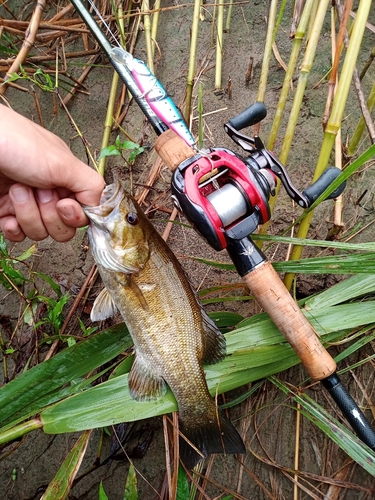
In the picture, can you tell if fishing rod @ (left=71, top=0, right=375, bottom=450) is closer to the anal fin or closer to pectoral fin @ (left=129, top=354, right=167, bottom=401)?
the anal fin

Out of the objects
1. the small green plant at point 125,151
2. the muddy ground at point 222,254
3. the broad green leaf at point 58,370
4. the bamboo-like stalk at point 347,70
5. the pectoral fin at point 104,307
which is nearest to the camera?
the bamboo-like stalk at point 347,70

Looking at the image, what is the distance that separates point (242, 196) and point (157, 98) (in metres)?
0.63

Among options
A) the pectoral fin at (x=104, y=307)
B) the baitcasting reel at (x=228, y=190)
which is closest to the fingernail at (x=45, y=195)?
the pectoral fin at (x=104, y=307)

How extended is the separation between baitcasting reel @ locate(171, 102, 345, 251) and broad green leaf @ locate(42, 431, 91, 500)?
1045 millimetres

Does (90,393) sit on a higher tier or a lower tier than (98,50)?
lower

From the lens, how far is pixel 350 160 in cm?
224

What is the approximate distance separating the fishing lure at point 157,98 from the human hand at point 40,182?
1.23ft

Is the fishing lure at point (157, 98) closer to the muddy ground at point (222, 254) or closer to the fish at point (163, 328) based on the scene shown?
the fish at point (163, 328)

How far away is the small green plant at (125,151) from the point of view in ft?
7.75

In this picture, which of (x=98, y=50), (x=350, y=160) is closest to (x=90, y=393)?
(x=350, y=160)

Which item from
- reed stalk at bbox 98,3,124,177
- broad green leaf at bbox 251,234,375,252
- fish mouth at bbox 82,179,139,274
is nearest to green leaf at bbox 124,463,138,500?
fish mouth at bbox 82,179,139,274

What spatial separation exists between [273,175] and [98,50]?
2.27 m

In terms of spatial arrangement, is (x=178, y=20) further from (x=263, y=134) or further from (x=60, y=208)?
(x=60, y=208)

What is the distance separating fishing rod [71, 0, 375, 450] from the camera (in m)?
1.42
